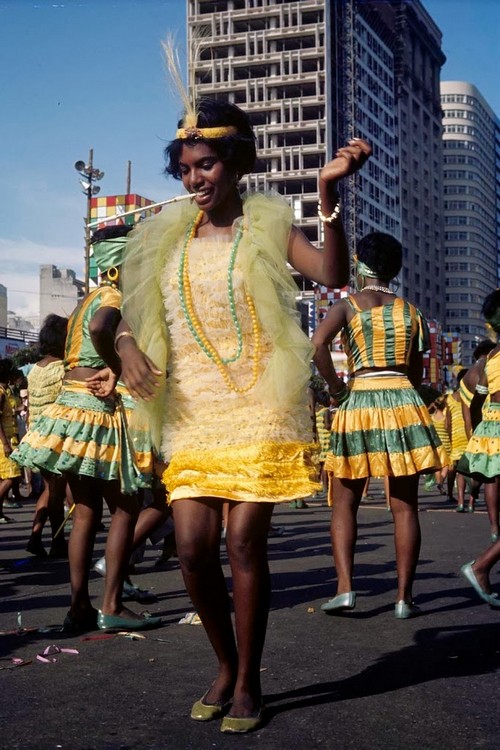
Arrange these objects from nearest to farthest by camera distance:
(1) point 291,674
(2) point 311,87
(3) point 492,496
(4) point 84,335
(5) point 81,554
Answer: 1. (1) point 291,674
2. (5) point 81,554
3. (4) point 84,335
4. (3) point 492,496
5. (2) point 311,87

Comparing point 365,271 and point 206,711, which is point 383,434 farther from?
point 206,711

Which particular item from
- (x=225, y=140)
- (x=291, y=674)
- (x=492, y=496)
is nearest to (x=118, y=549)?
(x=291, y=674)

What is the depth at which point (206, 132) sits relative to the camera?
3598 mm

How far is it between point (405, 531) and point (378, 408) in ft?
2.27

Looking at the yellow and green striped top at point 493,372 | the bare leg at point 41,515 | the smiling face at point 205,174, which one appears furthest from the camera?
the bare leg at point 41,515

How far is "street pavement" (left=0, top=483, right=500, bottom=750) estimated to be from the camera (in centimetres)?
317

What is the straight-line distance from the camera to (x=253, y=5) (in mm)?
90125

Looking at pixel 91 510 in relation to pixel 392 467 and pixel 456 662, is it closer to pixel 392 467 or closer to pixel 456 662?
pixel 392 467

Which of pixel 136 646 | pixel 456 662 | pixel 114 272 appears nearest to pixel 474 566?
pixel 456 662

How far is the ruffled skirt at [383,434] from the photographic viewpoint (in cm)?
543

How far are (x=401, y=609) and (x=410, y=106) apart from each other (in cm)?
11639

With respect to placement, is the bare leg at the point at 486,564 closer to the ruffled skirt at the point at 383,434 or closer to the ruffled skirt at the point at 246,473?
the ruffled skirt at the point at 383,434

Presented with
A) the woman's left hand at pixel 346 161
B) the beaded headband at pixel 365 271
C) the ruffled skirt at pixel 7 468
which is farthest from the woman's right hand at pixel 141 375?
the ruffled skirt at pixel 7 468

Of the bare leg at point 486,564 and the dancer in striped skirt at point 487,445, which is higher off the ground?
the dancer in striped skirt at point 487,445
